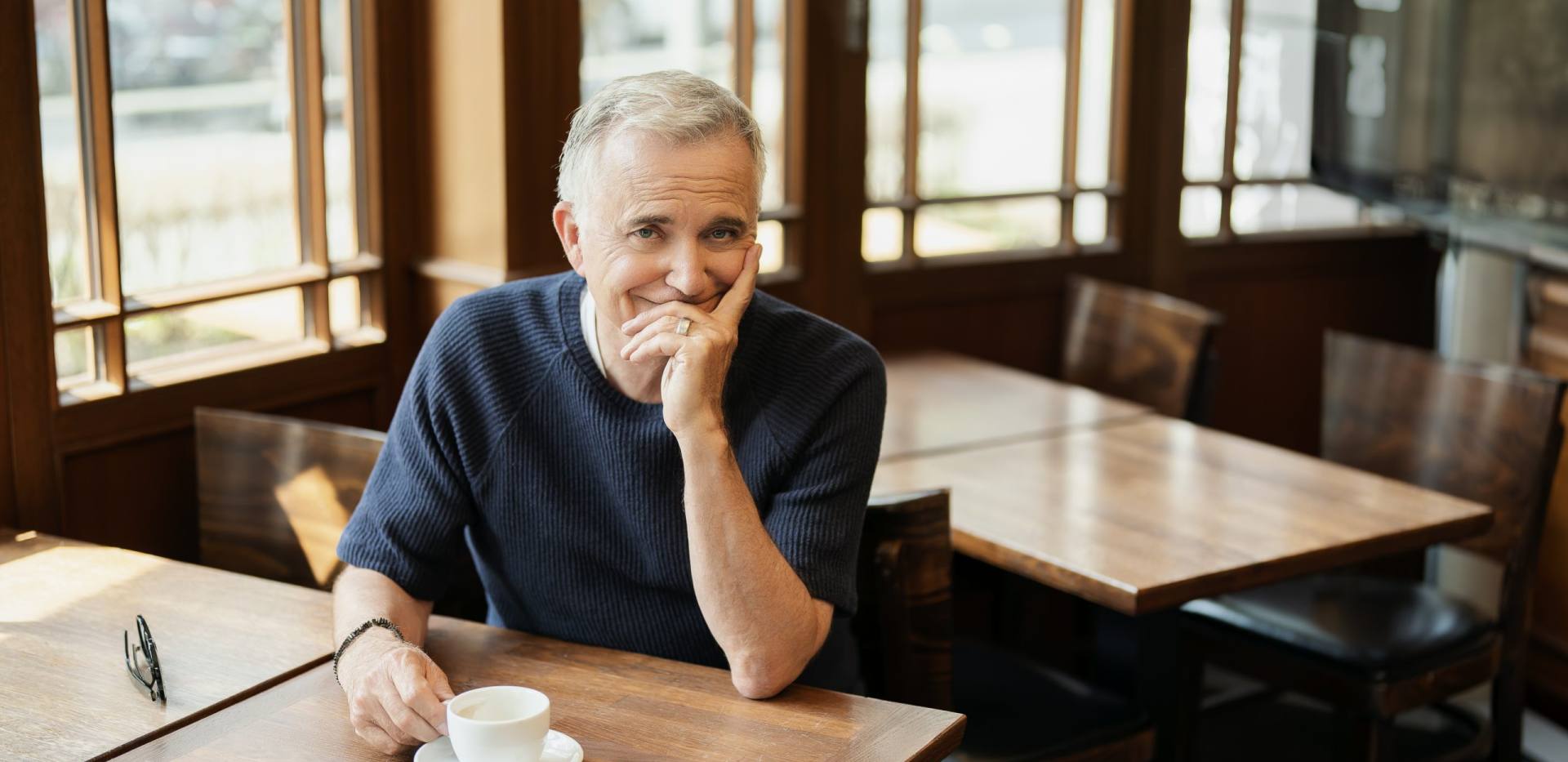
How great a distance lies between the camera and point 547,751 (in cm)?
140

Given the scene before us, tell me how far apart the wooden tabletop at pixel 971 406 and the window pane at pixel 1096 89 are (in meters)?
0.65

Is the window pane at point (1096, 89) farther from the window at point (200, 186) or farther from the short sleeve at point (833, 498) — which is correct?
the short sleeve at point (833, 498)

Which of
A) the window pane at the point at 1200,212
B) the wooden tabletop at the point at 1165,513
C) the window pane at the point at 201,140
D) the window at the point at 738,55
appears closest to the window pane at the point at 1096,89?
the window pane at the point at 1200,212

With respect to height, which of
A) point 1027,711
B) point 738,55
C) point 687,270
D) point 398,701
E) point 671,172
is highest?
point 738,55

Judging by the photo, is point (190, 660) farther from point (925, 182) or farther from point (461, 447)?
point (925, 182)

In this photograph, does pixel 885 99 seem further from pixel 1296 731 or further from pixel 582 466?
pixel 582 466

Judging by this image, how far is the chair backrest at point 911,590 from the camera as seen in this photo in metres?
1.89

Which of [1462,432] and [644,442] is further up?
[644,442]

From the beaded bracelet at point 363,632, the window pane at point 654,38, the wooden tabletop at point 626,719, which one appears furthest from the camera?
the window pane at point 654,38

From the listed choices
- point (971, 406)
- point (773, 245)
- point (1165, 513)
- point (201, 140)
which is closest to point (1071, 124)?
point (773, 245)

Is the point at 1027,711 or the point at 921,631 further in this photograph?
the point at 1027,711

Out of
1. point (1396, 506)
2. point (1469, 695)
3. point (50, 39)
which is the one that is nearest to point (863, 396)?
point (1396, 506)

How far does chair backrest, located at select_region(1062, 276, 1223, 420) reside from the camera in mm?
3188

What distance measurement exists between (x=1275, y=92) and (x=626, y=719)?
121 inches
